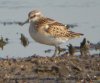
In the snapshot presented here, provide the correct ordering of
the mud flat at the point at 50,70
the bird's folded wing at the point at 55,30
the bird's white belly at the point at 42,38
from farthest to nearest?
1. the bird's folded wing at the point at 55,30
2. the bird's white belly at the point at 42,38
3. the mud flat at the point at 50,70

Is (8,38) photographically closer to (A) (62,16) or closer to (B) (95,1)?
(A) (62,16)

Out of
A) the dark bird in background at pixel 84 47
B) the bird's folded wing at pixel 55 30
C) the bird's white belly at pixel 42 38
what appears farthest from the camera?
the dark bird in background at pixel 84 47

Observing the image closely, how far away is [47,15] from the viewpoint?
18625mm

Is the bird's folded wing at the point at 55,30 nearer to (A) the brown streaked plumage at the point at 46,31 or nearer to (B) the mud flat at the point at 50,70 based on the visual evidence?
(A) the brown streaked plumage at the point at 46,31

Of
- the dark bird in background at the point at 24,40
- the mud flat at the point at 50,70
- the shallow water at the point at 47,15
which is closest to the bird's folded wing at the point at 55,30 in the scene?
the mud flat at the point at 50,70

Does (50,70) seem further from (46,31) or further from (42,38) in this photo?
(46,31)

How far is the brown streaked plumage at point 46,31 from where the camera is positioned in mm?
12891

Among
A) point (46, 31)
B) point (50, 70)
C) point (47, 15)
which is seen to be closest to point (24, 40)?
point (46, 31)

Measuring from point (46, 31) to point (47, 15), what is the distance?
5.66 m

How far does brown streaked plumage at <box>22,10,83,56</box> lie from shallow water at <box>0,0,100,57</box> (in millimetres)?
1042

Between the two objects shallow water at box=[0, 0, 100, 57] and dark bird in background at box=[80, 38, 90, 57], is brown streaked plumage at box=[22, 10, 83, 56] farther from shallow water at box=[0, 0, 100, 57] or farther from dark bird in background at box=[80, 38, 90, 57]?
shallow water at box=[0, 0, 100, 57]

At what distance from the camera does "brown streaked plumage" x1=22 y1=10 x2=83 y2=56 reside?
1289 centimetres

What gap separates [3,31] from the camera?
55.1 ft

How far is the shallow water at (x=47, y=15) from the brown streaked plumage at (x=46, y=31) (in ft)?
3.42
